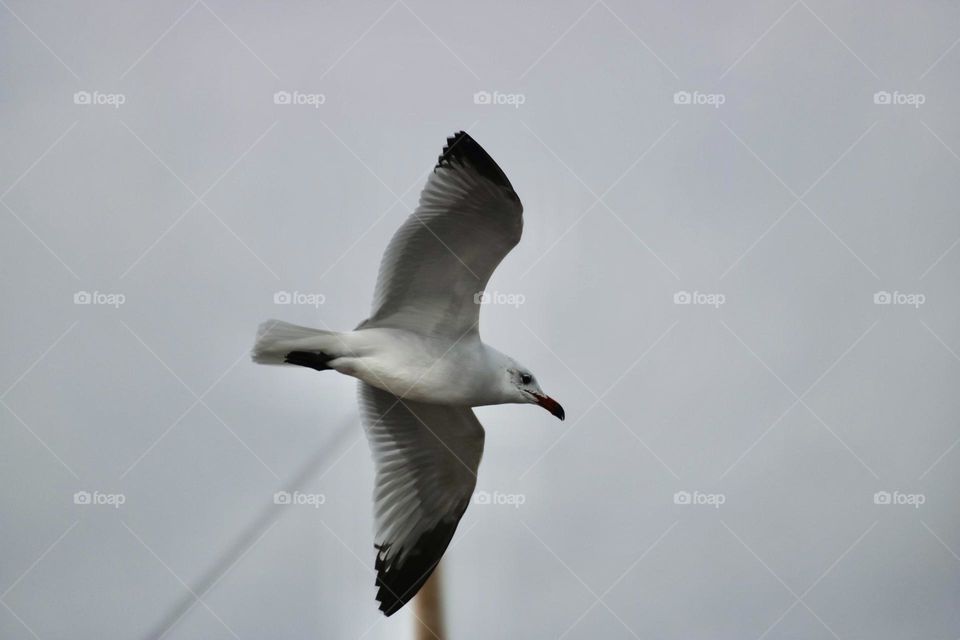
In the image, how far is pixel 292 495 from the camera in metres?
9.13

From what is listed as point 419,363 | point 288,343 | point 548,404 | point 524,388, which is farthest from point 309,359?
point 548,404

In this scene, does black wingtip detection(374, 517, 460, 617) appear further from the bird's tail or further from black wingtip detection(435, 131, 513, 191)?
black wingtip detection(435, 131, 513, 191)

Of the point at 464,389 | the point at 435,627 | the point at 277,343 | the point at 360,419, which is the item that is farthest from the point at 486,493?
the point at 277,343

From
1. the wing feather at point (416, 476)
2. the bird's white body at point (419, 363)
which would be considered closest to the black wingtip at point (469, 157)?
Result: the bird's white body at point (419, 363)

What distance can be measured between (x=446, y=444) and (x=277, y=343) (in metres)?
1.51

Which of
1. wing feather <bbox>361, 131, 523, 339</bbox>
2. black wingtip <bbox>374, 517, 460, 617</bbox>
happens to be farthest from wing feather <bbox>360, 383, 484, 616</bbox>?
wing feather <bbox>361, 131, 523, 339</bbox>

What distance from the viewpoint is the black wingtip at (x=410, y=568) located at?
23.1 ft

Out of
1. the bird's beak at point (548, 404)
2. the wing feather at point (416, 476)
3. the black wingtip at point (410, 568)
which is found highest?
the bird's beak at point (548, 404)

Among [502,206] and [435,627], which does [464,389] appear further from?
[435,627]

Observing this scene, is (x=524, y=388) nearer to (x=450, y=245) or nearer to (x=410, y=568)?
(x=450, y=245)

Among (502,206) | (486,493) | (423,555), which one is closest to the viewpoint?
(502,206)

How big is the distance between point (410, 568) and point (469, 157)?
106 inches

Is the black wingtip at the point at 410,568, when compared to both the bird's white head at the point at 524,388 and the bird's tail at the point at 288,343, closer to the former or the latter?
the bird's white head at the point at 524,388

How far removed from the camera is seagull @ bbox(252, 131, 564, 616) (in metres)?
6.21
